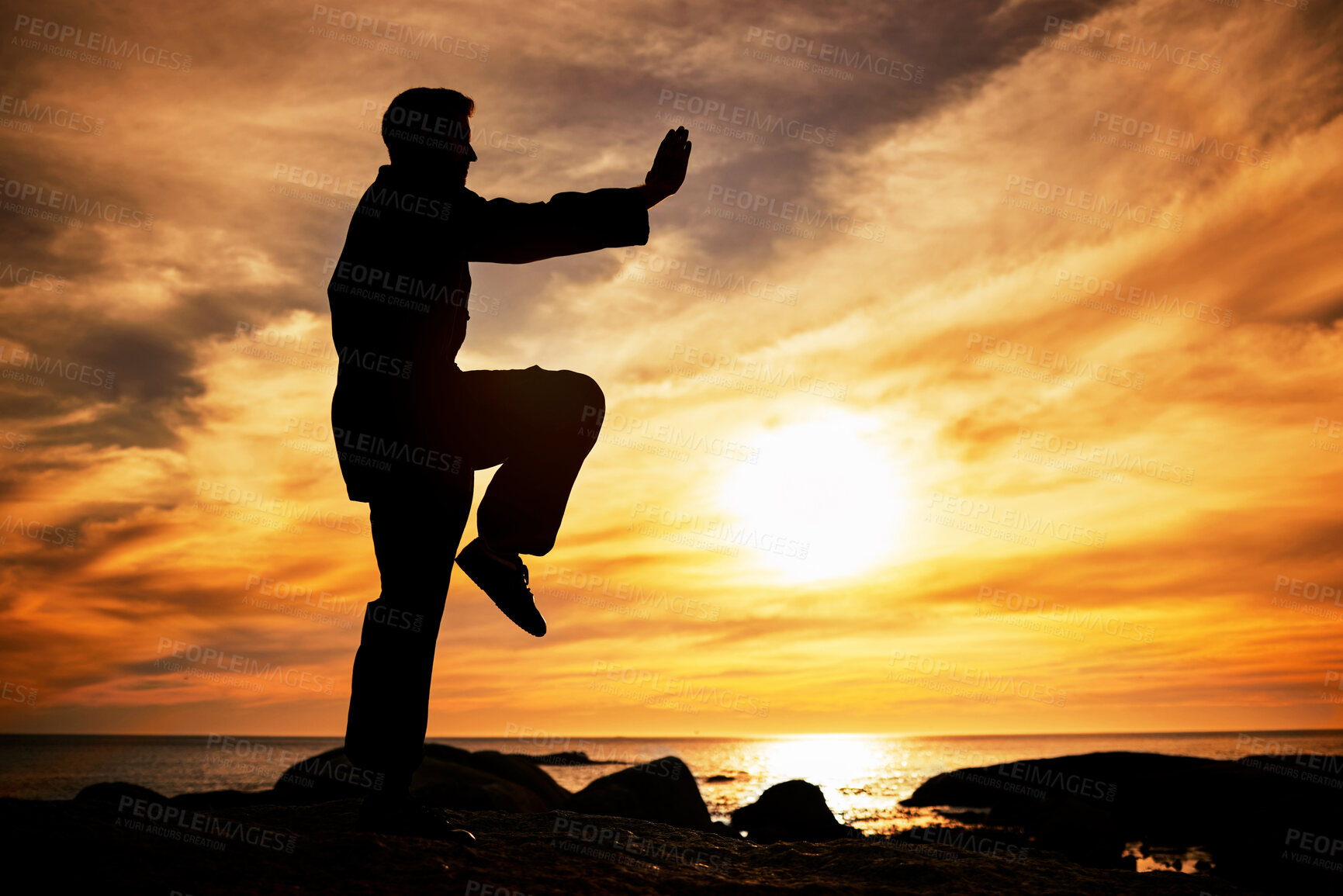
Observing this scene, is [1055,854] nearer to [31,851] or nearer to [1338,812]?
[31,851]

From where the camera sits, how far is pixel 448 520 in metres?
3.45

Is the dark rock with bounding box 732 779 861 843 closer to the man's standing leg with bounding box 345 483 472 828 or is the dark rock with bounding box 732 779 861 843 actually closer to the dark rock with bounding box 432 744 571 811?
the dark rock with bounding box 432 744 571 811

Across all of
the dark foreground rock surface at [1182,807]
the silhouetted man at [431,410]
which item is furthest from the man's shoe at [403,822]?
the dark foreground rock surface at [1182,807]

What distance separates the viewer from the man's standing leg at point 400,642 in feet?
10.8

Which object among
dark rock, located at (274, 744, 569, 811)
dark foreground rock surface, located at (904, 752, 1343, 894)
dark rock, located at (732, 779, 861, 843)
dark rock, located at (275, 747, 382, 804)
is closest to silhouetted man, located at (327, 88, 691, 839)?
dark foreground rock surface, located at (904, 752, 1343, 894)

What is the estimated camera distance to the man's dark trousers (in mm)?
3320

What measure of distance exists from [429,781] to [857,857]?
10963 mm

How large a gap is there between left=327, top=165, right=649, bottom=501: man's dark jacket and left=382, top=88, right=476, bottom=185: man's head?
0.08 metres

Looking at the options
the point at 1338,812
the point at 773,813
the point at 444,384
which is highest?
the point at 444,384

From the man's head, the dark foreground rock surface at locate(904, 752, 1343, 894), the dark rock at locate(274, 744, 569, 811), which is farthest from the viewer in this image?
the dark foreground rock surface at locate(904, 752, 1343, 894)

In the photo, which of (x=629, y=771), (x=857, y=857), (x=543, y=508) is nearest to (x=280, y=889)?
(x=543, y=508)

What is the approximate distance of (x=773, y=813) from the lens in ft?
67.8

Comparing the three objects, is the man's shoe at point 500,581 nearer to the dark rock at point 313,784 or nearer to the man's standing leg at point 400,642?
the man's standing leg at point 400,642

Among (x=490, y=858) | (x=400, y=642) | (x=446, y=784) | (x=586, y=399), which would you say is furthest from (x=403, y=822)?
(x=446, y=784)
